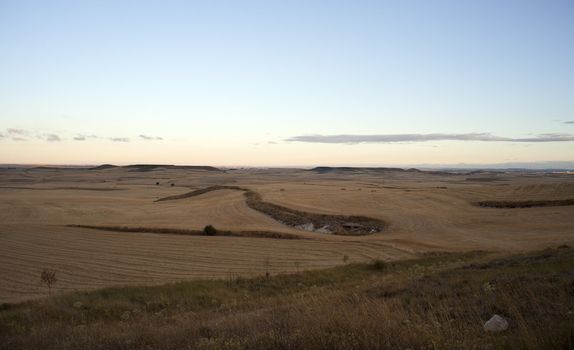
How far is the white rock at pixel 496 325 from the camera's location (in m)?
6.45

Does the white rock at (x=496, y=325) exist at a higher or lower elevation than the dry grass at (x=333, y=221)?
higher

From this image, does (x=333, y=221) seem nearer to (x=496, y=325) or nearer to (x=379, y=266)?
(x=379, y=266)

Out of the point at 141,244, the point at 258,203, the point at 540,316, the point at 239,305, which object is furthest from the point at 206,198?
the point at 540,316

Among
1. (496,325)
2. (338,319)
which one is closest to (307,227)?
(338,319)

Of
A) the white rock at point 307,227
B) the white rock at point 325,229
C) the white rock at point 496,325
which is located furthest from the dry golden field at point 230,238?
the white rock at point 496,325

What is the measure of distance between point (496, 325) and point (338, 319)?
7.62ft

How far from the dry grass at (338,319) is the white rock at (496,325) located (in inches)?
4.6

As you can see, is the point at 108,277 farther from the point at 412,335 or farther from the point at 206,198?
the point at 206,198

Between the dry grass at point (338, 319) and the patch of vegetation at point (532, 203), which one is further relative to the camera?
the patch of vegetation at point (532, 203)

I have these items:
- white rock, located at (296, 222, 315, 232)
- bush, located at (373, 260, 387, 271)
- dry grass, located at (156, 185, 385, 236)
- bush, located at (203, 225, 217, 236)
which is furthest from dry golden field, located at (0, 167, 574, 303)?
bush, located at (373, 260, 387, 271)

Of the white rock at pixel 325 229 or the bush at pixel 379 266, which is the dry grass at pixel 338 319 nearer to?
the bush at pixel 379 266

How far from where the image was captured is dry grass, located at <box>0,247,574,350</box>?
5777mm

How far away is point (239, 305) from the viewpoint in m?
12.2

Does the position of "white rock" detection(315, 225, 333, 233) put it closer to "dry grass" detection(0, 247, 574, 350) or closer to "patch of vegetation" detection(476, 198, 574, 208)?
"patch of vegetation" detection(476, 198, 574, 208)
